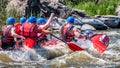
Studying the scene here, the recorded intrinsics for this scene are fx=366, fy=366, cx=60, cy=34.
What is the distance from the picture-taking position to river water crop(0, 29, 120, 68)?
1092 cm

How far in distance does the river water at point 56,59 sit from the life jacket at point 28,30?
51cm

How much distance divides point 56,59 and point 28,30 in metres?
1.31

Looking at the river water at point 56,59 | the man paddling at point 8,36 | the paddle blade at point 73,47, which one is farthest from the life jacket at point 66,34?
the man paddling at point 8,36

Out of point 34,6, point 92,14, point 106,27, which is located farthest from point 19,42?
point 92,14

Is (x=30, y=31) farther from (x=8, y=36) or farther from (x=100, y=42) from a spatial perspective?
(x=100, y=42)

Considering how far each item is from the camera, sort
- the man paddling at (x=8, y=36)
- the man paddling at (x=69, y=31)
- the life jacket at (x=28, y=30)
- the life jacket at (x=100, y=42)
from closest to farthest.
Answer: the life jacket at (x=28, y=30), the man paddling at (x=8, y=36), the life jacket at (x=100, y=42), the man paddling at (x=69, y=31)

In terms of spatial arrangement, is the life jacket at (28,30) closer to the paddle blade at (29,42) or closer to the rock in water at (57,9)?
the paddle blade at (29,42)

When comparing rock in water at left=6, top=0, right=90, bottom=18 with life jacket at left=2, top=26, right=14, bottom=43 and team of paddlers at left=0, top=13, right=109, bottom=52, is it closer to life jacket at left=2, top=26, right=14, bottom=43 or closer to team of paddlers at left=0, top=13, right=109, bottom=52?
team of paddlers at left=0, top=13, right=109, bottom=52

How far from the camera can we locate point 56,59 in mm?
11930

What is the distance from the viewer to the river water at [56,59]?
35.8ft

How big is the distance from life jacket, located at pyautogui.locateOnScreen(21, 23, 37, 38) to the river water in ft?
1.66

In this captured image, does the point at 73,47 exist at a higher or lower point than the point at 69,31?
lower

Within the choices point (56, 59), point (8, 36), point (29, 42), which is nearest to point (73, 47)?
point (56, 59)

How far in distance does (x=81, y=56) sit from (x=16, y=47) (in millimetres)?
2175
